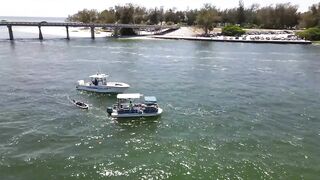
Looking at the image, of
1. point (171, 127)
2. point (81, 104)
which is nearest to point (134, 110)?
point (171, 127)

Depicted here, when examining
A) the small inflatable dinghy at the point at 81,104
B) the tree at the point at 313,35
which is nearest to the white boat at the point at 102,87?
the small inflatable dinghy at the point at 81,104

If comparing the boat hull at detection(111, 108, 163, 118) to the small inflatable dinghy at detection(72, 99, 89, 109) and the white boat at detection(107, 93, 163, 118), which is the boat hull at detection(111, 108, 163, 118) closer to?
the white boat at detection(107, 93, 163, 118)

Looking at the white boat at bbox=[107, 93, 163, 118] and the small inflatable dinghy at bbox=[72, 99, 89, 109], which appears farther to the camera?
the small inflatable dinghy at bbox=[72, 99, 89, 109]

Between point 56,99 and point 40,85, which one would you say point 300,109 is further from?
point 40,85

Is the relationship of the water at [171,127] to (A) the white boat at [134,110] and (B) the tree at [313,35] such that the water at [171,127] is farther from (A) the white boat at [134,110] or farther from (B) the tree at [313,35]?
(B) the tree at [313,35]

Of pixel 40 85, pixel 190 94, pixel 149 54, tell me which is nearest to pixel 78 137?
pixel 190 94

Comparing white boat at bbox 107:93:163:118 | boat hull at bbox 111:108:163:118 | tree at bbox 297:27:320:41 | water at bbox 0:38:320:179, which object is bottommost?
water at bbox 0:38:320:179

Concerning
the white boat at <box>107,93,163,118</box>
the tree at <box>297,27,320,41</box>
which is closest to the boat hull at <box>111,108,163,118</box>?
Answer: the white boat at <box>107,93,163,118</box>

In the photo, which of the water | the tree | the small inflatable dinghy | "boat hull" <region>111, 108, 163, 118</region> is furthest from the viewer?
the tree

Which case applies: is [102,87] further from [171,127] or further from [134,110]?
[171,127]
